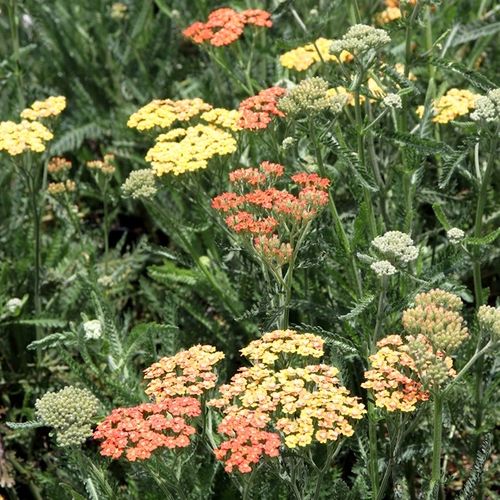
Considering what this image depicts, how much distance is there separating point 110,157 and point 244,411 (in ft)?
6.88

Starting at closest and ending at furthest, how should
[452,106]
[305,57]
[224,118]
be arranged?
[224,118] < [452,106] < [305,57]

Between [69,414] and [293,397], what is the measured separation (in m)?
0.72

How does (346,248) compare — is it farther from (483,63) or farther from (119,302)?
(483,63)

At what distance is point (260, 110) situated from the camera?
4004mm

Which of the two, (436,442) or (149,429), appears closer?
(149,429)

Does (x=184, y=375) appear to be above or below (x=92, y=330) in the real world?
above

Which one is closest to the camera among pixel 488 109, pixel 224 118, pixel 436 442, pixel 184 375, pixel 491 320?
pixel 491 320

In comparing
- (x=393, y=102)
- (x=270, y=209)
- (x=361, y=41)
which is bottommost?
(x=270, y=209)

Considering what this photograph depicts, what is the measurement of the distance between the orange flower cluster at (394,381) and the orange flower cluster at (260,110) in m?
1.22

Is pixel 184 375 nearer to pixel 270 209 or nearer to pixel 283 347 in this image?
pixel 283 347

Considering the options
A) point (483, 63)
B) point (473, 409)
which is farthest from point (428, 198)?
point (483, 63)

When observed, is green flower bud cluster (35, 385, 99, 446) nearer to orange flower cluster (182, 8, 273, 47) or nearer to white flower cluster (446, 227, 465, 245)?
white flower cluster (446, 227, 465, 245)

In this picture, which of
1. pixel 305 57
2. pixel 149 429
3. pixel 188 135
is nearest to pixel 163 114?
pixel 188 135

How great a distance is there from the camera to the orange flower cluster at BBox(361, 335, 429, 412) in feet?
9.14
